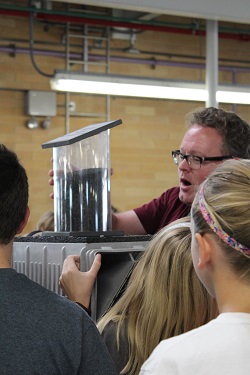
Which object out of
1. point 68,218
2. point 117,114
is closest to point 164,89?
point 117,114

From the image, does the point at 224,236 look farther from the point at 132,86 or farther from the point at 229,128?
the point at 132,86

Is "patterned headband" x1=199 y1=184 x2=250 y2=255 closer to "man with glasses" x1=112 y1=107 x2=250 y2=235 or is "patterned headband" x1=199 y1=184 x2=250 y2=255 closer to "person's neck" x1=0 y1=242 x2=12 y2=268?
"person's neck" x1=0 y1=242 x2=12 y2=268

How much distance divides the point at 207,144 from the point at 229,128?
99mm

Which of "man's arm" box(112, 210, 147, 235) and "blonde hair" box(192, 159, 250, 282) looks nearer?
"blonde hair" box(192, 159, 250, 282)

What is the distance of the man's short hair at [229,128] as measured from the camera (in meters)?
2.11

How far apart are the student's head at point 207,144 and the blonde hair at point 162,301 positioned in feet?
2.11

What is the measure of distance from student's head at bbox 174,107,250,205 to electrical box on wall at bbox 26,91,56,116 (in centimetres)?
369

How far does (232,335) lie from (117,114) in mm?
5283

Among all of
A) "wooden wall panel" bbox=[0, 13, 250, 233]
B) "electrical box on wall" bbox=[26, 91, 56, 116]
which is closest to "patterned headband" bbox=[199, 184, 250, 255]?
"wooden wall panel" bbox=[0, 13, 250, 233]

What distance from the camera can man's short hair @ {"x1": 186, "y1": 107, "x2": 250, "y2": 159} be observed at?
6.91 feet

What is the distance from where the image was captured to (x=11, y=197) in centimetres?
125

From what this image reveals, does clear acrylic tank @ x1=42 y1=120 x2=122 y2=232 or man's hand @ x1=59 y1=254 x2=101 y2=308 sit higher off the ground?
clear acrylic tank @ x1=42 y1=120 x2=122 y2=232

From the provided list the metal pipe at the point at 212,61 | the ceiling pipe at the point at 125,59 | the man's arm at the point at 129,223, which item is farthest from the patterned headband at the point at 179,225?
the ceiling pipe at the point at 125,59

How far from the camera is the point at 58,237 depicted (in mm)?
1540
